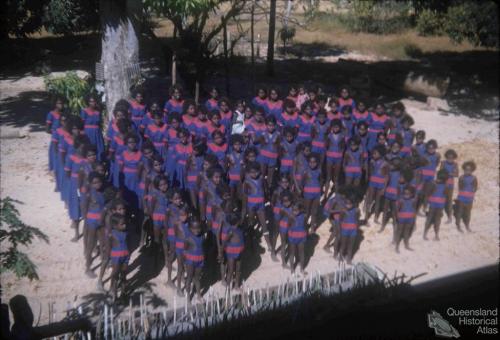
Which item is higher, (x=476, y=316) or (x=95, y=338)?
(x=476, y=316)

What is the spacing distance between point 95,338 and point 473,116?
11485 millimetres

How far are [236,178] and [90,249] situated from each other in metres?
2.19

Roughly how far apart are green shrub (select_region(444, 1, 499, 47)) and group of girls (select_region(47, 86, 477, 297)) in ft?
27.9

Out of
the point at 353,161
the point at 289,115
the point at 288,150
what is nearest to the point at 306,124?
the point at 289,115

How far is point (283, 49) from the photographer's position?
2220 centimetres

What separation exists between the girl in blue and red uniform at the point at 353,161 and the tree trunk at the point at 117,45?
5.25 metres

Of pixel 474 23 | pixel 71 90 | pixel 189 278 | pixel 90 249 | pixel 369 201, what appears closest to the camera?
Result: pixel 189 278

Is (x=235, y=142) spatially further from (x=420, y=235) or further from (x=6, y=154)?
(x=6, y=154)

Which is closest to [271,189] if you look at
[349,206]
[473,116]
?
[349,206]

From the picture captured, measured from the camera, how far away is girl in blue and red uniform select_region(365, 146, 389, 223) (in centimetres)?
748

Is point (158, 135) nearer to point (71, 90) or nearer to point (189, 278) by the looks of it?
point (189, 278)

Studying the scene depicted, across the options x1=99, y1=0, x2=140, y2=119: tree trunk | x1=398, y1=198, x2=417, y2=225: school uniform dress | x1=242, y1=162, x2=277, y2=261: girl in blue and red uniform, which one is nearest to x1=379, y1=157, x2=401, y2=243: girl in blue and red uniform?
x1=398, y1=198, x2=417, y2=225: school uniform dress

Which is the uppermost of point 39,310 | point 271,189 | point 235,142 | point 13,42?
point 13,42

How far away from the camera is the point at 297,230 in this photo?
6.37 m
